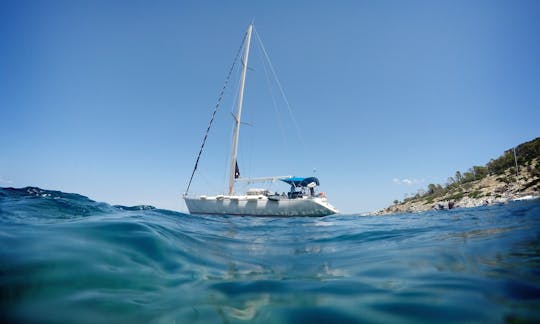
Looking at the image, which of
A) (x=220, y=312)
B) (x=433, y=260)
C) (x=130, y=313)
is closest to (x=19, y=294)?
(x=130, y=313)

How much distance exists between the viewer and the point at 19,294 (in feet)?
6.19

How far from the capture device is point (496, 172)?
148ft

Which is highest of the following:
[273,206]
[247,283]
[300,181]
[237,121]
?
[237,121]

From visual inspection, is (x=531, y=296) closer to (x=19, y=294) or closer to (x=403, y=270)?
(x=403, y=270)

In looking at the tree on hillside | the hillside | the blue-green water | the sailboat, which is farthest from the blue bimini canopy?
the tree on hillside

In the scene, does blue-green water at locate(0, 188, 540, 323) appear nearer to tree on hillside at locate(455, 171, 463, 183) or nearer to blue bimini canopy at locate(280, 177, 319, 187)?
blue bimini canopy at locate(280, 177, 319, 187)

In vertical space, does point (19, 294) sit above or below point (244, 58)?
below

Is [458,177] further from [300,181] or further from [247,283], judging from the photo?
[247,283]

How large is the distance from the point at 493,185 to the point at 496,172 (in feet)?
39.8

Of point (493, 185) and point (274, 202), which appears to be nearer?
point (274, 202)

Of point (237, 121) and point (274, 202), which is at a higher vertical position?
point (237, 121)

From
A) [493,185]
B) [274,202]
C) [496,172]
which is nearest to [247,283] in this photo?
[274,202]

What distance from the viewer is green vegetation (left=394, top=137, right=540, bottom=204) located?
36750 mm

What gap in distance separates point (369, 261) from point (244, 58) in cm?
3106
